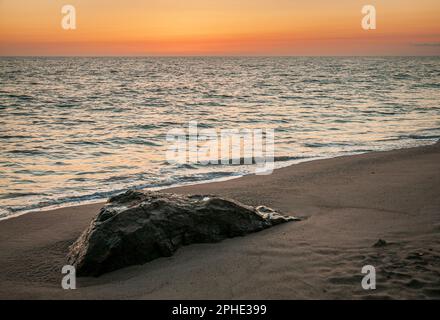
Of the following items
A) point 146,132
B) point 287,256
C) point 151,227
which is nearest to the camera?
point 287,256

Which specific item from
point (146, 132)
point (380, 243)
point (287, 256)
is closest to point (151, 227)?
point (287, 256)

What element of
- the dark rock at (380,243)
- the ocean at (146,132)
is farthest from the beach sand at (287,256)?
the ocean at (146,132)

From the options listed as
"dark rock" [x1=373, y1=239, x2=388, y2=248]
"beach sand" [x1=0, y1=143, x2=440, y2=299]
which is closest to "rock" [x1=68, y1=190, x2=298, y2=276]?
"beach sand" [x1=0, y1=143, x2=440, y2=299]

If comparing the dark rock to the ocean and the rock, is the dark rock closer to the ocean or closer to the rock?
the rock

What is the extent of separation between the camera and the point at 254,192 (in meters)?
7.83

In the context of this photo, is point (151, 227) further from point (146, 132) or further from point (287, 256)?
point (146, 132)

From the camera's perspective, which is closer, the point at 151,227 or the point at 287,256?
the point at 287,256

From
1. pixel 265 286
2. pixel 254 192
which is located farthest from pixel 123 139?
pixel 265 286

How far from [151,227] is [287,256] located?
5.02 feet

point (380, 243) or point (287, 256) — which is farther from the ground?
point (380, 243)

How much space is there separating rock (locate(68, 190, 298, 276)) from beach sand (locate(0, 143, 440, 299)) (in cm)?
13

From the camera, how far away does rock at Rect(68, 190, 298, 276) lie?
15.6 feet

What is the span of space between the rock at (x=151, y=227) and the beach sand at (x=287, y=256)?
125 mm

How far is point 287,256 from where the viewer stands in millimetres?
4734
